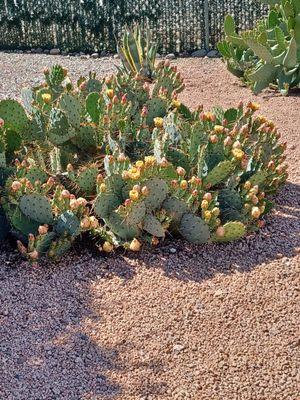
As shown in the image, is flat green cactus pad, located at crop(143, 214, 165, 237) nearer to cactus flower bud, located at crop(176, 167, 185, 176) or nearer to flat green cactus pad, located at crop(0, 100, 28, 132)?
cactus flower bud, located at crop(176, 167, 185, 176)

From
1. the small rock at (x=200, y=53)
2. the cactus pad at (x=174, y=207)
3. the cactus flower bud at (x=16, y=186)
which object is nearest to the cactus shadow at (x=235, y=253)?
the cactus pad at (x=174, y=207)

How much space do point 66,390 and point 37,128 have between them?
2.13m

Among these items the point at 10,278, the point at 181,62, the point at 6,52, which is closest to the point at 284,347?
the point at 10,278

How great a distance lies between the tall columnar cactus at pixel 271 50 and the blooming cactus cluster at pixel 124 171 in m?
1.98

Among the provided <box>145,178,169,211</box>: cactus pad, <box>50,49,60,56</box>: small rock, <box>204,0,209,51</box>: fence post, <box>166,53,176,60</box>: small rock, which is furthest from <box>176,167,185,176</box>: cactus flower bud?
<box>50,49,60,56</box>: small rock

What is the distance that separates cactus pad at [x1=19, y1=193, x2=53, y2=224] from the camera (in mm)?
4547

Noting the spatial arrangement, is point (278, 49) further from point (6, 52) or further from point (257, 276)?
point (6, 52)

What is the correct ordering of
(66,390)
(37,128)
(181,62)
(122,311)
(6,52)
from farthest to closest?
1. (6,52)
2. (181,62)
3. (37,128)
4. (122,311)
5. (66,390)

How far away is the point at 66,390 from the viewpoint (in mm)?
3660

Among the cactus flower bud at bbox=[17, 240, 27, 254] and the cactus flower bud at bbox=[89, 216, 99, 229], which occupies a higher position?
the cactus flower bud at bbox=[89, 216, 99, 229]

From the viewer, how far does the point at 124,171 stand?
4.58 meters

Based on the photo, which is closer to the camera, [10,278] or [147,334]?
[147,334]

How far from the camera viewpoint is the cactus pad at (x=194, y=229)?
467 centimetres

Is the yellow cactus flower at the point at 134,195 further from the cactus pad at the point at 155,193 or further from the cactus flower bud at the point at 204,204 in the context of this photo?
the cactus flower bud at the point at 204,204
